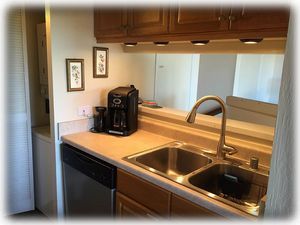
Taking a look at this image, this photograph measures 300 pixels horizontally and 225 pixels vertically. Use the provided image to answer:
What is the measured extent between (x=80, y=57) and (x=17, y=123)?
844 mm

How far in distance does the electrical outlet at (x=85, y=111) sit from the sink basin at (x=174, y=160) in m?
0.72

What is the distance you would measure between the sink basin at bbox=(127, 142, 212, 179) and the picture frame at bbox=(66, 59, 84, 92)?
803 mm

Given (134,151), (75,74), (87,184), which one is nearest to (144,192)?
(134,151)

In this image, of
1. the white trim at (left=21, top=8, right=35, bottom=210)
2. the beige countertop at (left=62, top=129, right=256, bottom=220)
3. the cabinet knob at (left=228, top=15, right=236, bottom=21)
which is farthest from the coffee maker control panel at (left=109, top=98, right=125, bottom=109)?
the cabinet knob at (left=228, top=15, right=236, bottom=21)

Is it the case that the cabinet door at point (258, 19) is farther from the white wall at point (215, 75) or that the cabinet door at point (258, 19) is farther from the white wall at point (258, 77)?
the white wall at point (258, 77)

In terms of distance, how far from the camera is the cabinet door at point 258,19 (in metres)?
1.16

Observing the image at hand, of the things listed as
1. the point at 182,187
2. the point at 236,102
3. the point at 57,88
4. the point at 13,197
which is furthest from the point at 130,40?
the point at 13,197

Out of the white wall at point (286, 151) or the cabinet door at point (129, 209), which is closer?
the white wall at point (286, 151)

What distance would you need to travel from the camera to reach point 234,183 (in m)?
1.54

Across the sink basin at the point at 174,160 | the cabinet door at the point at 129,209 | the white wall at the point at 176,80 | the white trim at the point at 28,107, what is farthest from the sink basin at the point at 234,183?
the white trim at the point at 28,107

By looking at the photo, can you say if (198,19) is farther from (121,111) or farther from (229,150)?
(121,111)

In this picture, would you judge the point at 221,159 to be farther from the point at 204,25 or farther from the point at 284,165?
the point at 284,165

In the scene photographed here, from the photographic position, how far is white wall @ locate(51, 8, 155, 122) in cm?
193

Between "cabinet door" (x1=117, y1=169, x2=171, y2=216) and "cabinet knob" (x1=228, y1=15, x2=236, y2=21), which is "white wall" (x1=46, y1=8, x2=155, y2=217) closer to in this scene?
"cabinet door" (x1=117, y1=169, x2=171, y2=216)
